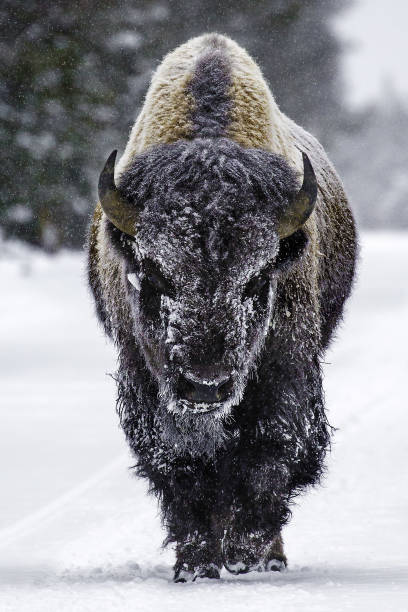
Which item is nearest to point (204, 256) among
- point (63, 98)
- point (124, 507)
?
point (124, 507)

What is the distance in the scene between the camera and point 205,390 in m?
4.64

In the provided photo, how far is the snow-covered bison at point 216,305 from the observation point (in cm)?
495

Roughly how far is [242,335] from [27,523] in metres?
2.80

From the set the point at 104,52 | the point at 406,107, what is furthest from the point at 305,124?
the point at 406,107

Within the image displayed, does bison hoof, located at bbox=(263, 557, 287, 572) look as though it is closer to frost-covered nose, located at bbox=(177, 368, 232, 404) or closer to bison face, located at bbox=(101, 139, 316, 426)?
bison face, located at bbox=(101, 139, 316, 426)

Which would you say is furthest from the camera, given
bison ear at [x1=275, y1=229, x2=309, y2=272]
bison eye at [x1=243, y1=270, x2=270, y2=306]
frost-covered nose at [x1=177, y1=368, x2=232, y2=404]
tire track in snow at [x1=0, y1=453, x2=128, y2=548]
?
tire track in snow at [x1=0, y1=453, x2=128, y2=548]

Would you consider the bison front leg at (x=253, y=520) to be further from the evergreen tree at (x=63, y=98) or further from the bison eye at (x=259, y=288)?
the evergreen tree at (x=63, y=98)

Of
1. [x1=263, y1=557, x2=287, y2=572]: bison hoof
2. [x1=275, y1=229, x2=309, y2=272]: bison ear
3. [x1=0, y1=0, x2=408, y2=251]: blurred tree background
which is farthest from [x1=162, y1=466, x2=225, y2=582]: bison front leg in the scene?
[x1=0, y1=0, x2=408, y2=251]: blurred tree background

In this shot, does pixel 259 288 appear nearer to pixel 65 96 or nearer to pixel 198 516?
pixel 198 516

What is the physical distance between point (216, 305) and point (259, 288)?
38 cm

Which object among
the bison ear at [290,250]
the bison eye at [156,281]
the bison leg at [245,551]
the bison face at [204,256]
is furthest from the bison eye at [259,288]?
the bison leg at [245,551]

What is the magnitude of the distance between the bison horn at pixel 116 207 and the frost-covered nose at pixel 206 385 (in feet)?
2.98

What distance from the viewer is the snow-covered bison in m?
4.95

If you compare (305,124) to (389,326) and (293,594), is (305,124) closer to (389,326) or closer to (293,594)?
(389,326)
